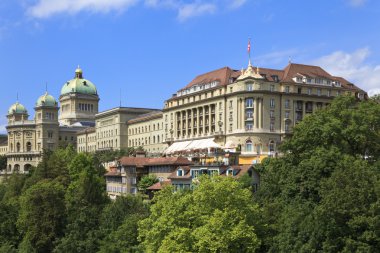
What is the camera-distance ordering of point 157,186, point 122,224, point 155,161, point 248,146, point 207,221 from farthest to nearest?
point 248,146 < point 155,161 < point 157,186 < point 122,224 < point 207,221

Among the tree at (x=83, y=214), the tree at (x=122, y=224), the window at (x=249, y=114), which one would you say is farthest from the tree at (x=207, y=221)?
the window at (x=249, y=114)

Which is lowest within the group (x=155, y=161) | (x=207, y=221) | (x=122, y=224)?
(x=122, y=224)

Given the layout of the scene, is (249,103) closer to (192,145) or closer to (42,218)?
(192,145)

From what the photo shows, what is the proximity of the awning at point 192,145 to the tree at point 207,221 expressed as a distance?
55.3m

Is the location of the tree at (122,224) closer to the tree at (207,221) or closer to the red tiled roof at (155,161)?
the tree at (207,221)

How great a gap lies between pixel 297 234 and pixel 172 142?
85297 millimetres

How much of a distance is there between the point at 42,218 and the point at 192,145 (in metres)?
46.7

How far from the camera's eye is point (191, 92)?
12912 cm

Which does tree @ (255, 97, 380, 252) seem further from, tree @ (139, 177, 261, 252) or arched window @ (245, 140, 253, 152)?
arched window @ (245, 140, 253, 152)

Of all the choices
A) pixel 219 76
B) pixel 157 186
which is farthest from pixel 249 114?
pixel 157 186

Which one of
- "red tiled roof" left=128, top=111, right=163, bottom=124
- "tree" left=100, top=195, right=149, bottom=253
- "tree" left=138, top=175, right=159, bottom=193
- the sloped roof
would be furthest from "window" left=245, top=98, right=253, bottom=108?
"red tiled roof" left=128, top=111, right=163, bottom=124

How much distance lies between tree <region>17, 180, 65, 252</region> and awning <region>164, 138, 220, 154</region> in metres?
38.4

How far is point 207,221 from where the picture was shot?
52.9 m

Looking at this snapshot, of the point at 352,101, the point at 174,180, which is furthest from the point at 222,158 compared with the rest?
the point at 352,101
